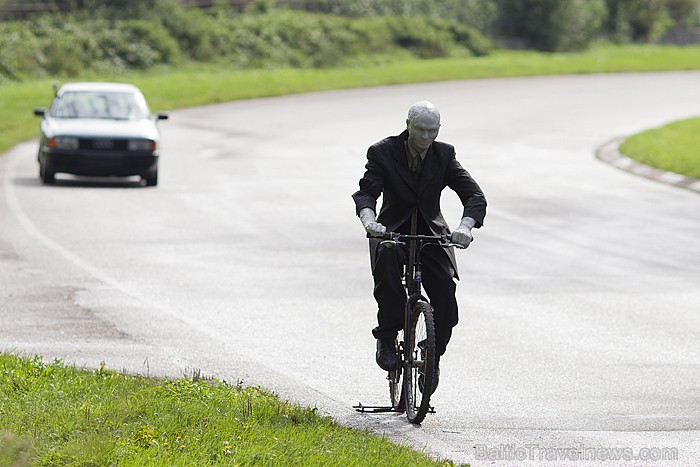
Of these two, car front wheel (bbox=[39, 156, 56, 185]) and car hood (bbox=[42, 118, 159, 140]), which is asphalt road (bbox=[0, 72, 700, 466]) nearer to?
car front wheel (bbox=[39, 156, 56, 185])

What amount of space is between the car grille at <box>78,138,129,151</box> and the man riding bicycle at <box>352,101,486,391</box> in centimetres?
1482

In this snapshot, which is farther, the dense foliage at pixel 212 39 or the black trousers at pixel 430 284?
the dense foliage at pixel 212 39

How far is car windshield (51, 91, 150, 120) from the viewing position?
79.0 feet

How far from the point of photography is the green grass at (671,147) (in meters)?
25.7

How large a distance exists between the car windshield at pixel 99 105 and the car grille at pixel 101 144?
1.25 m

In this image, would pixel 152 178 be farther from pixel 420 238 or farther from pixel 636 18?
pixel 636 18

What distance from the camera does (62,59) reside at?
47188mm

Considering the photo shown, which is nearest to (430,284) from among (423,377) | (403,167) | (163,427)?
(423,377)

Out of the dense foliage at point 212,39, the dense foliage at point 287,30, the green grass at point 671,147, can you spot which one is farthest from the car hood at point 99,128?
the dense foliage at point 212,39

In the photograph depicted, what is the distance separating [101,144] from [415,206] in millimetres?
14976

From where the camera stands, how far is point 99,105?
958 inches

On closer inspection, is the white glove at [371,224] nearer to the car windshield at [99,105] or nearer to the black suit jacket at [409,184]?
the black suit jacket at [409,184]

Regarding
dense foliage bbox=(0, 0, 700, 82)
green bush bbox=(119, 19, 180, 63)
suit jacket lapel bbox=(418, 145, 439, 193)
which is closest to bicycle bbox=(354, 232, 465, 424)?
suit jacket lapel bbox=(418, 145, 439, 193)

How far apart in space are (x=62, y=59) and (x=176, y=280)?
1360 inches
